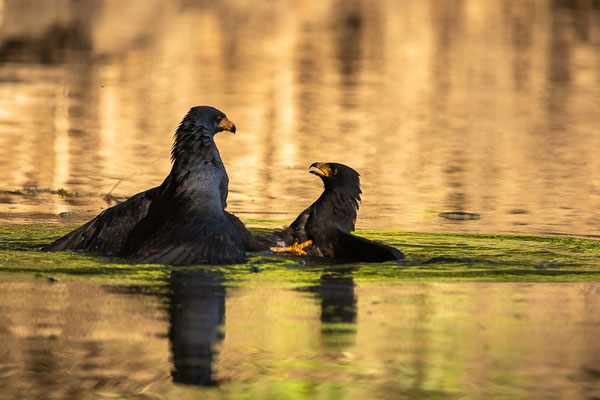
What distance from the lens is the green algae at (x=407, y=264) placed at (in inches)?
392

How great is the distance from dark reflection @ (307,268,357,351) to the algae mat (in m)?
0.15

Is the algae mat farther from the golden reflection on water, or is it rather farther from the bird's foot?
the golden reflection on water

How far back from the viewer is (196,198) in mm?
10828

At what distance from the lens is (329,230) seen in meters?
11.9

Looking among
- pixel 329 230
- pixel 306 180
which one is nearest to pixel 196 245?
pixel 329 230

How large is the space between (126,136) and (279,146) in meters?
2.75

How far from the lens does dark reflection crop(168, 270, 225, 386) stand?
267 inches

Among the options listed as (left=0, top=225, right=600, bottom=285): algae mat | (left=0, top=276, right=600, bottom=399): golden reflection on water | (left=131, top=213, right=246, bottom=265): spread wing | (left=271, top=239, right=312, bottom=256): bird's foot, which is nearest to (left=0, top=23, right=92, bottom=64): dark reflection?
(left=0, top=225, right=600, bottom=285): algae mat

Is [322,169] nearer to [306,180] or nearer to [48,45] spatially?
[306,180]

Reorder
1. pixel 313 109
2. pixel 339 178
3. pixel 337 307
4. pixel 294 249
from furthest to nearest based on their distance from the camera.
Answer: pixel 313 109
pixel 339 178
pixel 294 249
pixel 337 307

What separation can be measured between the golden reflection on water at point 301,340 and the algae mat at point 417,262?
420 millimetres

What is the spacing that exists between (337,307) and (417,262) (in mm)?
2451

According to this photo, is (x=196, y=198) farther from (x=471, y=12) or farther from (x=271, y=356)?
(x=471, y=12)

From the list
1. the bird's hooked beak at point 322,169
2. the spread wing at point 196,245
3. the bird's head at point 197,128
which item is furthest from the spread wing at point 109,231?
the bird's hooked beak at point 322,169
